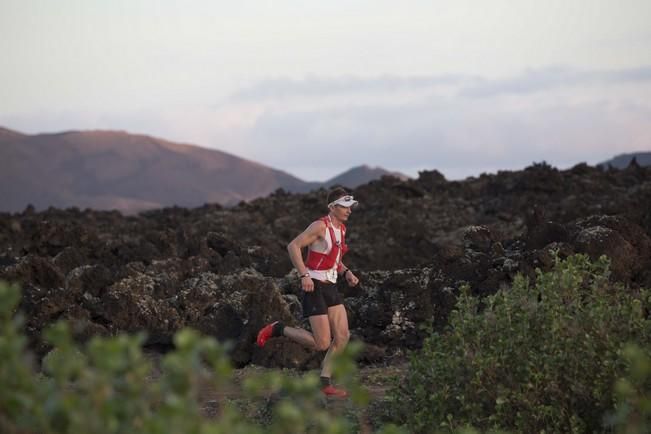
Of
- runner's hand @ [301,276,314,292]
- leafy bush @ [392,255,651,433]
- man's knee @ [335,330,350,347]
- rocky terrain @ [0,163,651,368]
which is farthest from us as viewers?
rocky terrain @ [0,163,651,368]

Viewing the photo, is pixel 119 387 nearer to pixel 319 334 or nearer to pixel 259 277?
pixel 319 334

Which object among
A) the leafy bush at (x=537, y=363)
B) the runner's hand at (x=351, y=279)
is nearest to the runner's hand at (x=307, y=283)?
the runner's hand at (x=351, y=279)

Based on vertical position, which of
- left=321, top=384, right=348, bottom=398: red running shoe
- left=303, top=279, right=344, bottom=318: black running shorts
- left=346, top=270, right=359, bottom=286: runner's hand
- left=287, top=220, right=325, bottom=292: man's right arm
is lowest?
left=321, top=384, right=348, bottom=398: red running shoe

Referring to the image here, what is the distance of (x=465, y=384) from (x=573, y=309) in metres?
1.02

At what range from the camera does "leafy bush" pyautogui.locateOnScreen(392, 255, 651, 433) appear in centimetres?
763

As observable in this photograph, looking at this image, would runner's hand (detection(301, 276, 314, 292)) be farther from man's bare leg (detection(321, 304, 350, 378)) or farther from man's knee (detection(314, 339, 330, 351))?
man's knee (detection(314, 339, 330, 351))

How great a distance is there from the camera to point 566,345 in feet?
25.3

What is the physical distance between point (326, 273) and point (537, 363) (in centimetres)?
261

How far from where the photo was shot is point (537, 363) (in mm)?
7805

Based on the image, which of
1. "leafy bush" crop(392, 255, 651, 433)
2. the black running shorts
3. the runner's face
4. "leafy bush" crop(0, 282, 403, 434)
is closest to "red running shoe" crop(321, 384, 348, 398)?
the black running shorts

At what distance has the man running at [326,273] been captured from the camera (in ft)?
31.6

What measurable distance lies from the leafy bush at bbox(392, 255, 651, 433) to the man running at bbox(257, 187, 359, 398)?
1755mm

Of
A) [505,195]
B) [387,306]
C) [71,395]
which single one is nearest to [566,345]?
[71,395]

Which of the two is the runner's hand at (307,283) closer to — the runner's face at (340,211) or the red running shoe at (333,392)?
the runner's face at (340,211)
